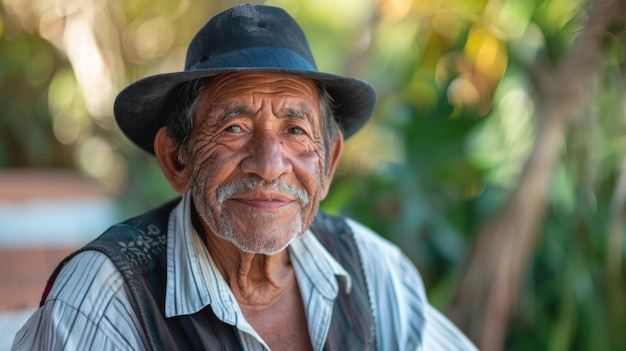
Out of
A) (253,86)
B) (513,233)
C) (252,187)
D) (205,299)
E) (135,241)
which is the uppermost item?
(253,86)

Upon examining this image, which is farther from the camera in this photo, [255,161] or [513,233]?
[513,233]

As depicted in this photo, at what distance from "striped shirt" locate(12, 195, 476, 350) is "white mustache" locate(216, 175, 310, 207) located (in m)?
0.18

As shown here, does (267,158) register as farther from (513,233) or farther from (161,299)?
(513,233)

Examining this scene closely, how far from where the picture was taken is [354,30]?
199 inches

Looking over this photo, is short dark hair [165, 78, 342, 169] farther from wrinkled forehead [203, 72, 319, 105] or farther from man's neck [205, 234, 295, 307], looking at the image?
man's neck [205, 234, 295, 307]

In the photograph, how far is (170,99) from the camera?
210cm

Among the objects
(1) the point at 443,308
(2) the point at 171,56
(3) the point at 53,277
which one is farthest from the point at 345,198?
(2) the point at 171,56

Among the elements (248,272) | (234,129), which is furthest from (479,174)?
(234,129)

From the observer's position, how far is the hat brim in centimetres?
192

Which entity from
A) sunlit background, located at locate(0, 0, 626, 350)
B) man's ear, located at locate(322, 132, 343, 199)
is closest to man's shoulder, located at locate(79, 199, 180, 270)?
man's ear, located at locate(322, 132, 343, 199)

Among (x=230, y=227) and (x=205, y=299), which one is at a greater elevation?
(x=230, y=227)

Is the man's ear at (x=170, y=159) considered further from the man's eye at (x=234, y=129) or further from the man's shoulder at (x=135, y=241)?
the man's eye at (x=234, y=129)

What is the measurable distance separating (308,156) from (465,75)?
258 cm

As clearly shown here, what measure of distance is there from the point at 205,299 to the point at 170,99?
56 centimetres
